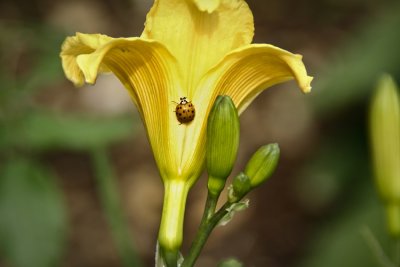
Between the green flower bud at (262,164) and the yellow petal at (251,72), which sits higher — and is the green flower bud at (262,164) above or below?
below

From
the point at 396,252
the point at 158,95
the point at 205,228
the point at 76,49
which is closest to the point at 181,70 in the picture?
the point at 158,95

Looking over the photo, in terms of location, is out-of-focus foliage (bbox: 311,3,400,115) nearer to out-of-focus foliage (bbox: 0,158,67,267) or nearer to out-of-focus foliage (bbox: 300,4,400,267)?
out-of-focus foliage (bbox: 300,4,400,267)

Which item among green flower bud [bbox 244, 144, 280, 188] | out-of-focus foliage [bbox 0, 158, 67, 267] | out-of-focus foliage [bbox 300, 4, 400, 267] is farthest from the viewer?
out-of-focus foliage [bbox 300, 4, 400, 267]

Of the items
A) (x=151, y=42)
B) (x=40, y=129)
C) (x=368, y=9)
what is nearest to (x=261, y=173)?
(x=151, y=42)

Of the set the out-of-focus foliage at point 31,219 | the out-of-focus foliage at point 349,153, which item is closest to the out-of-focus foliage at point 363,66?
the out-of-focus foliage at point 349,153

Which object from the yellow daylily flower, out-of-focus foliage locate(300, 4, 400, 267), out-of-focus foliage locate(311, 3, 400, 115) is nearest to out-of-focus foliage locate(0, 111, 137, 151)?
out-of-focus foliage locate(300, 4, 400, 267)

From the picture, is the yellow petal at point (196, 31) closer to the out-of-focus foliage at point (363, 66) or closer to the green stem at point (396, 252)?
the green stem at point (396, 252)
